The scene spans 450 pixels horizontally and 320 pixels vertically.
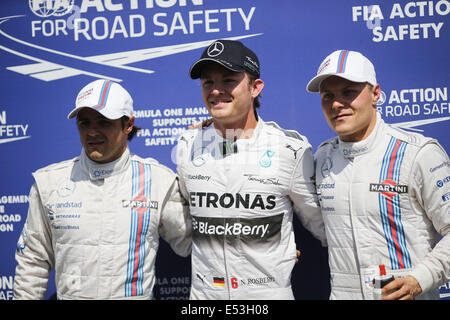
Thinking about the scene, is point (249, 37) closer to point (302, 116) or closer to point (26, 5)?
point (302, 116)

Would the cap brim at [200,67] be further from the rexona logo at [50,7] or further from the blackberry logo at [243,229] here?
the rexona logo at [50,7]

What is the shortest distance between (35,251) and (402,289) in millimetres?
1876

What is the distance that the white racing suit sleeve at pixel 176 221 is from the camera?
219cm

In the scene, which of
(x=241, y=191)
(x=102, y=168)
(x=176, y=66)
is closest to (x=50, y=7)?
(x=176, y=66)

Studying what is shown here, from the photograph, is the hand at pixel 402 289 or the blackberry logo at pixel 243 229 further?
the blackberry logo at pixel 243 229

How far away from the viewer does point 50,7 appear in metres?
2.69

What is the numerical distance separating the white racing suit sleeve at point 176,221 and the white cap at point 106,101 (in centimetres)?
51

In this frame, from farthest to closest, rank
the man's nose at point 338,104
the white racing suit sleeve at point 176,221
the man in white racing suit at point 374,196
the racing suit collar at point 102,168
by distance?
the white racing suit sleeve at point 176,221 → the racing suit collar at point 102,168 → the man's nose at point 338,104 → the man in white racing suit at point 374,196

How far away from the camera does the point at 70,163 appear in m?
2.21

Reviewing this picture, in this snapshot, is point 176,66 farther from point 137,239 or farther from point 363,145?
point 363,145

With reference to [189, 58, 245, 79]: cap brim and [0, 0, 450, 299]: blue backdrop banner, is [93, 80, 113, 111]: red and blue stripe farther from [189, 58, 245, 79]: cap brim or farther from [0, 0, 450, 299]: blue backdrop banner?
[0, 0, 450, 299]: blue backdrop banner

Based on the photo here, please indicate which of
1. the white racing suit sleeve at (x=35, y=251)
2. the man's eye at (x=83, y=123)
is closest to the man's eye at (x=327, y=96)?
the man's eye at (x=83, y=123)
